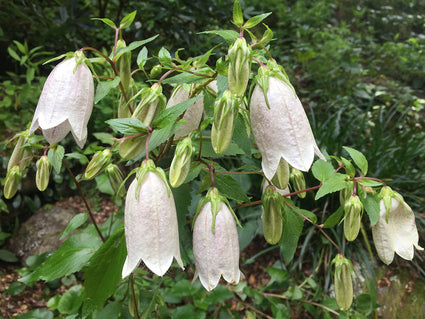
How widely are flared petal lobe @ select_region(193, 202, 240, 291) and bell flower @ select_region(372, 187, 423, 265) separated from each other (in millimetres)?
463

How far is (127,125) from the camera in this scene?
2.85 ft

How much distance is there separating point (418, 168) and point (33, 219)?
340cm

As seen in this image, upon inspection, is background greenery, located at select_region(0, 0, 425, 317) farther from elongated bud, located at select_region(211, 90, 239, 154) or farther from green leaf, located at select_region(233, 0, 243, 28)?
elongated bud, located at select_region(211, 90, 239, 154)

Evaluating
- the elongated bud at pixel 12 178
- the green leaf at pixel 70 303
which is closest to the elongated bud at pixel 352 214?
the elongated bud at pixel 12 178

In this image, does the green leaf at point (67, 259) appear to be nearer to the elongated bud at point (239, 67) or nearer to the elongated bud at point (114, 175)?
the elongated bud at point (114, 175)

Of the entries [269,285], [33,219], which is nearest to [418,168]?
[269,285]

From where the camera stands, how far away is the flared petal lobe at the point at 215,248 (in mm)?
903

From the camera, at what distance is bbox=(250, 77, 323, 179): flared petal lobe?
85cm

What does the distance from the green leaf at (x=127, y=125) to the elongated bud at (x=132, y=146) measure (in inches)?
1.0

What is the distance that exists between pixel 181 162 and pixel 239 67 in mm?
267

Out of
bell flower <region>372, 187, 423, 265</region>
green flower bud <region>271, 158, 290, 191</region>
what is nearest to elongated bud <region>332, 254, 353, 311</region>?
bell flower <region>372, 187, 423, 265</region>

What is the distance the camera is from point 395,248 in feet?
3.45

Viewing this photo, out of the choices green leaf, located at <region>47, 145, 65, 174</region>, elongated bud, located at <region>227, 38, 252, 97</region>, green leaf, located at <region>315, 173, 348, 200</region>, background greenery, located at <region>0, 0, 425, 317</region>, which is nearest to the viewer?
elongated bud, located at <region>227, 38, 252, 97</region>

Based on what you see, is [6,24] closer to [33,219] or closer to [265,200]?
[33,219]
